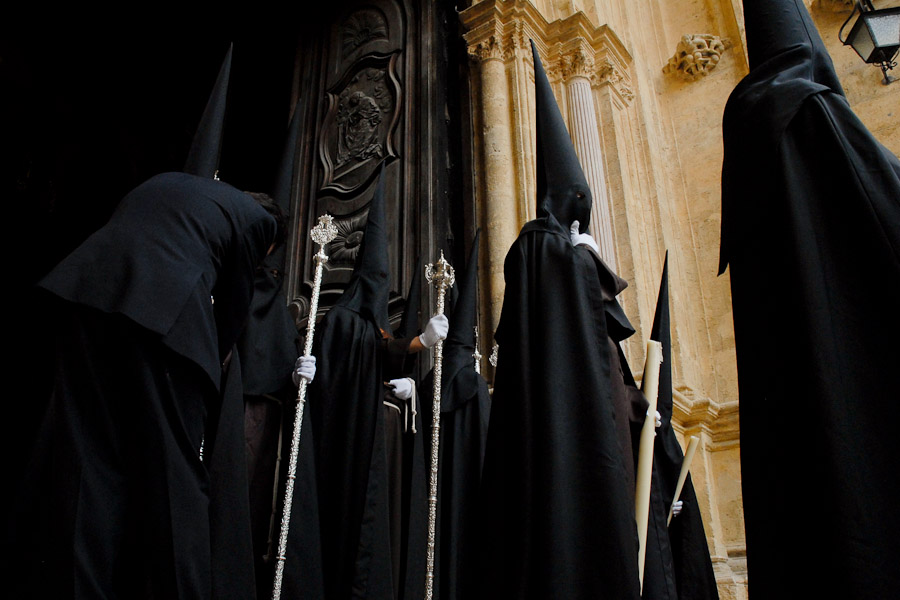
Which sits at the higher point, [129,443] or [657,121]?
[657,121]

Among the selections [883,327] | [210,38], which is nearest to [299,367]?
[883,327]

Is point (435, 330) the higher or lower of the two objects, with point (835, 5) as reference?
lower

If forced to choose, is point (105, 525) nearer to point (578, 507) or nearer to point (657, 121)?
point (578, 507)

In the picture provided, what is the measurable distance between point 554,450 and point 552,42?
4.90 metres

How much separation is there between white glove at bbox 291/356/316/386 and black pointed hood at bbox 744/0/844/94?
2.29m

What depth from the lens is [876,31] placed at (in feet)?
16.6

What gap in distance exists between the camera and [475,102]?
6164mm

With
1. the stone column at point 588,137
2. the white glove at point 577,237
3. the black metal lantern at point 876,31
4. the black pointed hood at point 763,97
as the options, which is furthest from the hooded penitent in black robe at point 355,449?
the black metal lantern at point 876,31

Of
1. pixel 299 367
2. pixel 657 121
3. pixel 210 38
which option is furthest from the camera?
pixel 210 38

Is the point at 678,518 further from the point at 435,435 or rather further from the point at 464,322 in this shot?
the point at 464,322

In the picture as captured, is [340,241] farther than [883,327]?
Yes

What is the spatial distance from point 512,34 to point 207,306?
4304 millimetres

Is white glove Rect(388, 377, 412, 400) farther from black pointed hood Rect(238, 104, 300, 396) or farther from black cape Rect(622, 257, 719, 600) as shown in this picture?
black cape Rect(622, 257, 719, 600)

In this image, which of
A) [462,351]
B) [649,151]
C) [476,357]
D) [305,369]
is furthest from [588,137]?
[305,369]
